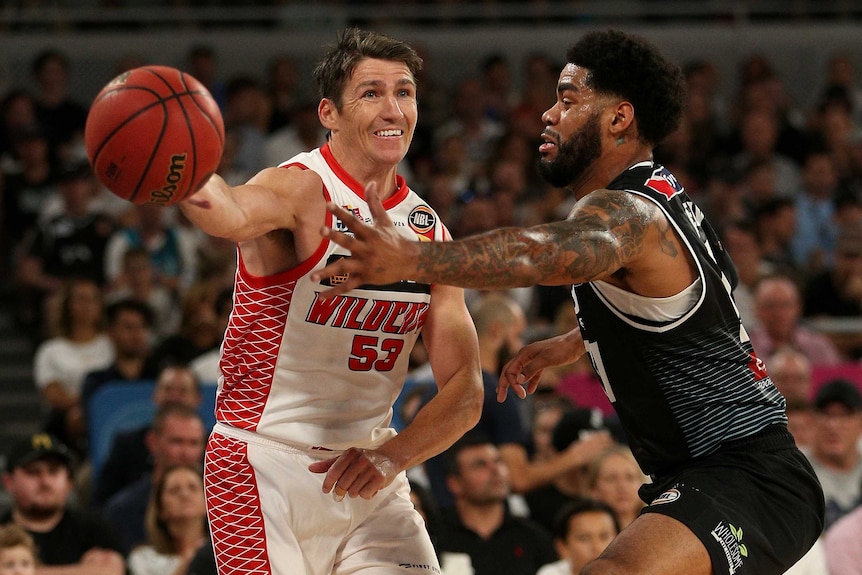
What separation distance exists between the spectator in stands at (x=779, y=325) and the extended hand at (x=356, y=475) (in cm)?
632

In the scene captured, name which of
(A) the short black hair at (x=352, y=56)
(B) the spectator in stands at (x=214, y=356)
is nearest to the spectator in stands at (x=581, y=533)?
(B) the spectator in stands at (x=214, y=356)

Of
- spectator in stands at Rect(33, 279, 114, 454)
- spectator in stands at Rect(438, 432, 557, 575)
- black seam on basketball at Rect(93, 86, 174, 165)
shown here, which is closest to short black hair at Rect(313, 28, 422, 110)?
black seam on basketball at Rect(93, 86, 174, 165)

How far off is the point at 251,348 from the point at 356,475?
0.69 metres

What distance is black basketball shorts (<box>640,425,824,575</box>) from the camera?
4410 mm

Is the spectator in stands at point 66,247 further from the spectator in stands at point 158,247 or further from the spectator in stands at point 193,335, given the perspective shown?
the spectator in stands at point 193,335

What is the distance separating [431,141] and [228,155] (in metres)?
2.45

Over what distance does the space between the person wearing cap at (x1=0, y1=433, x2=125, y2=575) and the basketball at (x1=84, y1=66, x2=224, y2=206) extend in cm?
416

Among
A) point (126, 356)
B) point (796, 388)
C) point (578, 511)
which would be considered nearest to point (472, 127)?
point (126, 356)

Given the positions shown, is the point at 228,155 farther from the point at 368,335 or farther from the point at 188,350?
the point at 368,335

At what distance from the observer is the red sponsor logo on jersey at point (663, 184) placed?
15.2ft

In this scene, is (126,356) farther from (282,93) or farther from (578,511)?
(282,93)

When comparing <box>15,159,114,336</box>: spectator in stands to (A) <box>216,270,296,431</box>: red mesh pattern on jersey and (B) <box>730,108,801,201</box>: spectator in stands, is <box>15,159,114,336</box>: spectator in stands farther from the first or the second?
(A) <box>216,270,296,431</box>: red mesh pattern on jersey

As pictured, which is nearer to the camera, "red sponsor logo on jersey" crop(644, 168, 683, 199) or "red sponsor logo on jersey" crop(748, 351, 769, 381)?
"red sponsor logo on jersey" crop(644, 168, 683, 199)

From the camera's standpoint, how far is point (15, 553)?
23.0 feet
